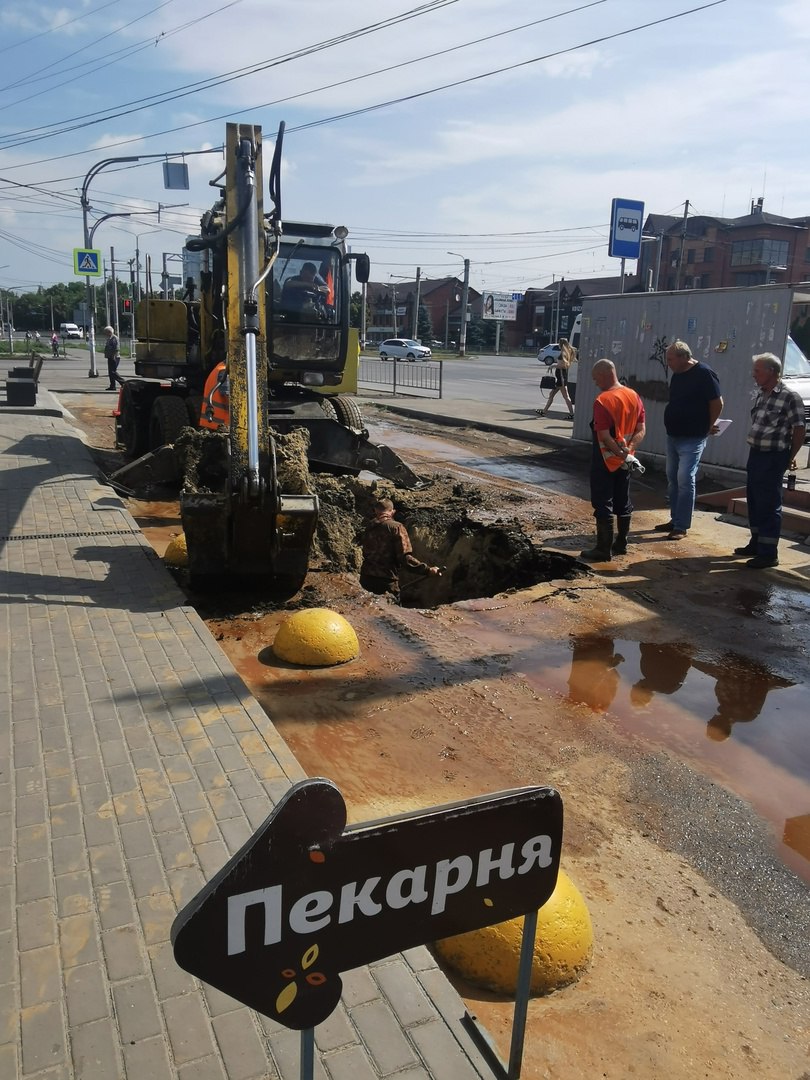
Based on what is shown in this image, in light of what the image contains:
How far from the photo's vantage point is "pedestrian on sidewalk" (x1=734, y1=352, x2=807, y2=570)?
25.9 ft

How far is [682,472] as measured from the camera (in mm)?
9336

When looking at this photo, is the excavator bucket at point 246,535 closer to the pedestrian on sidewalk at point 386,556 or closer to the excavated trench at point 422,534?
the excavated trench at point 422,534

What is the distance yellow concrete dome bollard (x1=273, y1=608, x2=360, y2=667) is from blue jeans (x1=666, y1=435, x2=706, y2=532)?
4.98 meters

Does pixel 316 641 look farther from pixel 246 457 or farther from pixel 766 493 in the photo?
pixel 766 493

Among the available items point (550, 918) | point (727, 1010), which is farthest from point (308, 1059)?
point (727, 1010)

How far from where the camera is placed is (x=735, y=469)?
512 inches

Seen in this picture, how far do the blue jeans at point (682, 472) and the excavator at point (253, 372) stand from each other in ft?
12.2

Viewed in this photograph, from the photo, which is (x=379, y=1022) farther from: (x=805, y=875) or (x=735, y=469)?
(x=735, y=469)

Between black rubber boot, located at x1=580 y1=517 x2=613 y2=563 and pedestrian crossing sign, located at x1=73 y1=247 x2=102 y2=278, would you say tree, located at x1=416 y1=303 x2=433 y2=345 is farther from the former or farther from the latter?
black rubber boot, located at x1=580 y1=517 x2=613 y2=563

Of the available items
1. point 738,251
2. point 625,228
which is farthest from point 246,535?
point 738,251

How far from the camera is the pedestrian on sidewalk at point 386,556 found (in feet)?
27.5

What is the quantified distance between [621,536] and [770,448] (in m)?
1.64

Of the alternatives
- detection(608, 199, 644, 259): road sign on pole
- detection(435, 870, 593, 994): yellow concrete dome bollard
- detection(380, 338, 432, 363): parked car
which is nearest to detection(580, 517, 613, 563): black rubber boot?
detection(435, 870, 593, 994): yellow concrete dome bollard

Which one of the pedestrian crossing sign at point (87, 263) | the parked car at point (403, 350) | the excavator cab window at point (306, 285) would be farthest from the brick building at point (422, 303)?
the excavator cab window at point (306, 285)
